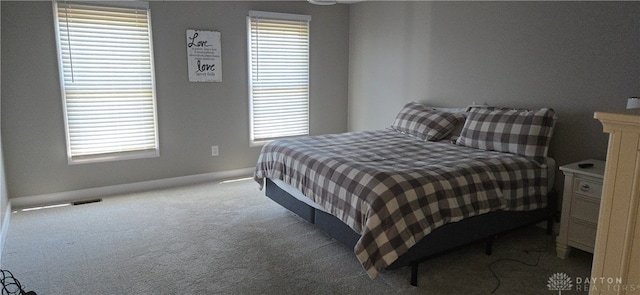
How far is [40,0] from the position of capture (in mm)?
3709

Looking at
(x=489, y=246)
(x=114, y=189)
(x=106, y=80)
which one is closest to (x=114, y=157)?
(x=114, y=189)

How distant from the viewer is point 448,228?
104 inches

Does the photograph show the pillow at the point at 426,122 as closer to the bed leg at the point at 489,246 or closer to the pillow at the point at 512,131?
the pillow at the point at 512,131

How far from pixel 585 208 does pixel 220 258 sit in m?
2.58

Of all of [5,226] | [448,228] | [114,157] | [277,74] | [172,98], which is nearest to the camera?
[448,228]

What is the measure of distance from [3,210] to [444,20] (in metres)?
4.50

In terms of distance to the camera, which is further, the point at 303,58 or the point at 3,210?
the point at 303,58

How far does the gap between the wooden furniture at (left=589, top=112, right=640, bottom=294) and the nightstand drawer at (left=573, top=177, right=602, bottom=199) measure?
5.77ft

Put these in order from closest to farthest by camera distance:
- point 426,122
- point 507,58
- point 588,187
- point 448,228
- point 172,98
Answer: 1. point 448,228
2. point 588,187
3. point 507,58
4. point 426,122
5. point 172,98

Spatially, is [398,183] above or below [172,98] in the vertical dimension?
below

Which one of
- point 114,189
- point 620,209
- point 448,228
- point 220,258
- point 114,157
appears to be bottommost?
point 220,258

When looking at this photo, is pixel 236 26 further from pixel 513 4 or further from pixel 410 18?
pixel 513 4

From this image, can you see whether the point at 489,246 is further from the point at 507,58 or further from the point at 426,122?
the point at 507,58

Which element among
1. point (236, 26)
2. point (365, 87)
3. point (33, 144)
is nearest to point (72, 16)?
point (33, 144)
